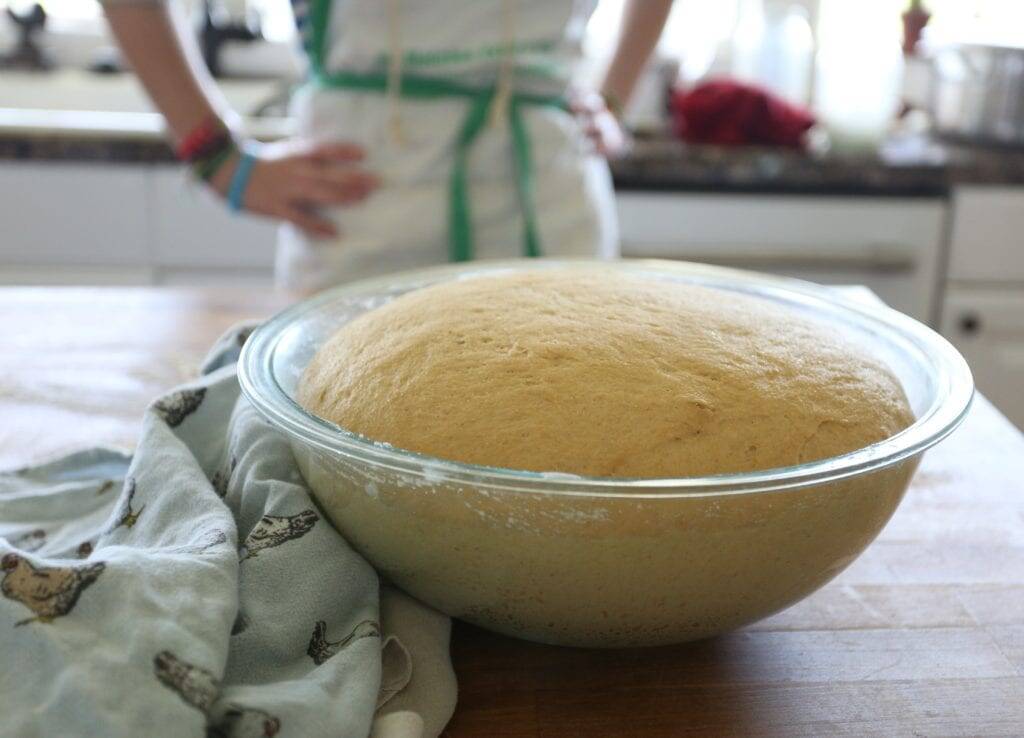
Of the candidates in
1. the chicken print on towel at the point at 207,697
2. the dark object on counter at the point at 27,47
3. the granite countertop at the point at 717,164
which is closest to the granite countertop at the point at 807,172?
the granite countertop at the point at 717,164

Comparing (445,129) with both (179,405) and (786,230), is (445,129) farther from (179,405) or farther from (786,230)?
(786,230)

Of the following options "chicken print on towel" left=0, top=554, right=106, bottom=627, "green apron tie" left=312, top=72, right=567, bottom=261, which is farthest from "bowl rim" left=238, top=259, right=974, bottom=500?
"green apron tie" left=312, top=72, right=567, bottom=261

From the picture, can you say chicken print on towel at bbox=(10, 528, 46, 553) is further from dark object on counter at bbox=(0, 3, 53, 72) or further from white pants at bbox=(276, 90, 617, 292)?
dark object on counter at bbox=(0, 3, 53, 72)

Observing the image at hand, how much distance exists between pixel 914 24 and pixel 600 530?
7.13ft

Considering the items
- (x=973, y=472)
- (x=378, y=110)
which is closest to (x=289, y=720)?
(x=973, y=472)

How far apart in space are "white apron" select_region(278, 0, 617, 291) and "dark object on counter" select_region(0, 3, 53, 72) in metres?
1.50

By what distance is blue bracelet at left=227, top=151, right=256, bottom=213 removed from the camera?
116cm

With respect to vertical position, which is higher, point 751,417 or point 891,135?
point 751,417

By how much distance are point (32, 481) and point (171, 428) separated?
0.11m

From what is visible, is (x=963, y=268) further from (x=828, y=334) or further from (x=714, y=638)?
(x=714, y=638)

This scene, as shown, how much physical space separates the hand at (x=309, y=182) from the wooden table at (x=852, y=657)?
459 mm

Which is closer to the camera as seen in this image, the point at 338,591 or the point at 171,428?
the point at 338,591

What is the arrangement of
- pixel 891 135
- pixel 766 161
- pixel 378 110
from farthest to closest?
1. pixel 891 135
2. pixel 766 161
3. pixel 378 110

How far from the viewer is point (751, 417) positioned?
46 centimetres
